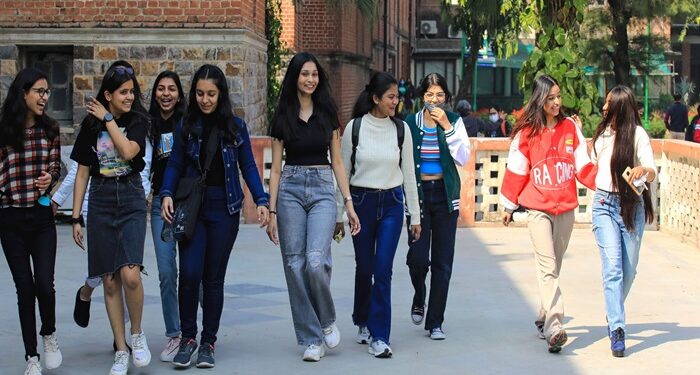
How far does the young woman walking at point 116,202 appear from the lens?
26.0ft

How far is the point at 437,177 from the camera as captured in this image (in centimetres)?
909

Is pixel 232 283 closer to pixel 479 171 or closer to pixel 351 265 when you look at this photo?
pixel 351 265

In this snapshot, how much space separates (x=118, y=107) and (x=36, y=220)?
81 cm

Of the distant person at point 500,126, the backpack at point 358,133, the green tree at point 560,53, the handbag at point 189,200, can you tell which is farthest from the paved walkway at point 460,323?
the distant person at point 500,126

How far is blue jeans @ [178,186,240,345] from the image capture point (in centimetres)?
815

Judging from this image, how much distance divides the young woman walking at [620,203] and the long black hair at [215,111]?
2.43 meters

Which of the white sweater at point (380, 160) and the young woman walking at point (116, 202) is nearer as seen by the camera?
the young woman walking at point (116, 202)

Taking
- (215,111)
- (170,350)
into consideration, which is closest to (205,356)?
(170,350)

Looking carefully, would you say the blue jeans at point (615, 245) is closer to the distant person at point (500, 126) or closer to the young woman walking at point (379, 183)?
the young woman walking at point (379, 183)

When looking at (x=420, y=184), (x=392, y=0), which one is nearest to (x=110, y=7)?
(x=420, y=184)

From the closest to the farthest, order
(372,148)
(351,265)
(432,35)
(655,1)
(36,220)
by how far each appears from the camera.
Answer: (36,220), (372,148), (351,265), (655,1), (432,35)

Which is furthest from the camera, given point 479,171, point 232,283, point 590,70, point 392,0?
point 392,0

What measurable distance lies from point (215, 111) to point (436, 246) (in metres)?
1.86

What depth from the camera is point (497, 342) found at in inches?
363
